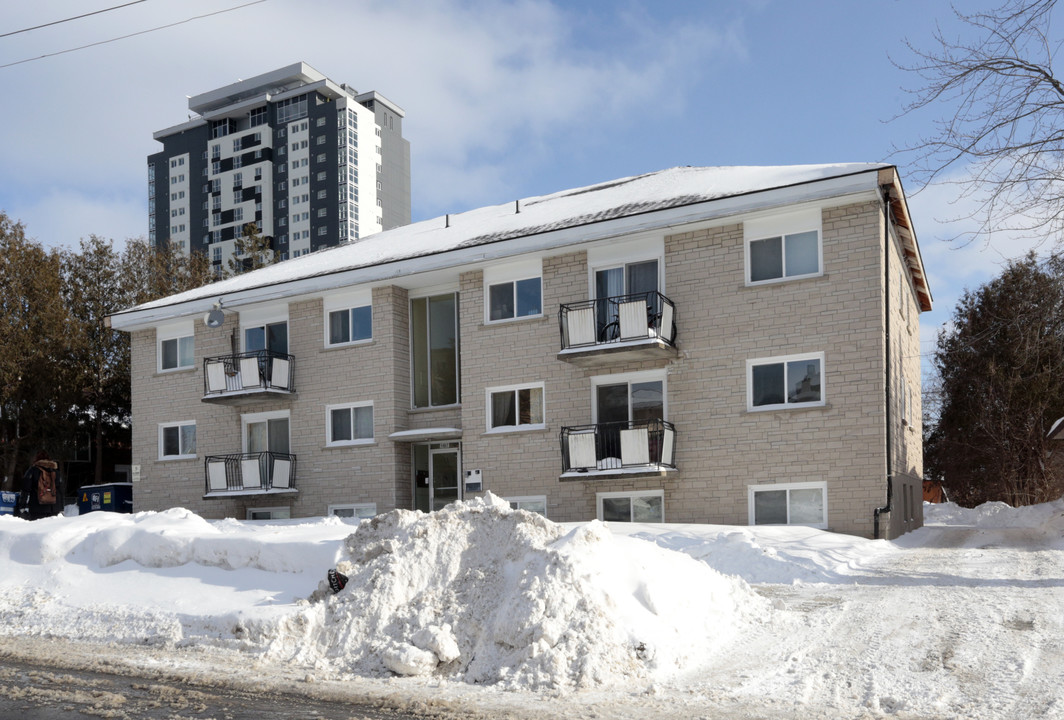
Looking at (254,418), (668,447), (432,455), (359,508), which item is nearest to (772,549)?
(668,447)

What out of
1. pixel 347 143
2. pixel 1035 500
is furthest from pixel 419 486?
pixel 347 143

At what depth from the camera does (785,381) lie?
17.8 meters

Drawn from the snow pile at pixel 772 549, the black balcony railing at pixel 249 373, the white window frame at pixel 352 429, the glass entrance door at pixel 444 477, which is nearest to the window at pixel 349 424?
the white window frame at pixel 352 429

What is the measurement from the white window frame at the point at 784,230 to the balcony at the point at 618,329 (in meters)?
1.90

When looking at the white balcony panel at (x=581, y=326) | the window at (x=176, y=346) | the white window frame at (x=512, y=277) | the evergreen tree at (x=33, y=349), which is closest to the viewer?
the white balcony panel at (x=581, y=326)

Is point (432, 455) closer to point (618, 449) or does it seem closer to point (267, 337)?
point (618, 449)

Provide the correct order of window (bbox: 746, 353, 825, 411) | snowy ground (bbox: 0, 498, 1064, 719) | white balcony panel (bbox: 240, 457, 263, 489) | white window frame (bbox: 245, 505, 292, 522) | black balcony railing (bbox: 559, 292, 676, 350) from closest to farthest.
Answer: snowy ground (bbox: 0, 498, 1064, 719) < window (bbox: 746, 353, 825, 411) < black balcony railing (bbox: 559, 292, 676, 350) < white balcony panel (bbox: 240, 457, 263, 489) < white window frame (bbox: 245, 505, 292, 522)

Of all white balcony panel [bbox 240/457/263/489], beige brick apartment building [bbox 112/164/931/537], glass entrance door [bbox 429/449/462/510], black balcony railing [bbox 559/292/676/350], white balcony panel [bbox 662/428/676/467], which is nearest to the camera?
beige brick apartment building [bbox 112/164/931/537]

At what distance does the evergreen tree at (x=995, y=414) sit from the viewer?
35.7 meters

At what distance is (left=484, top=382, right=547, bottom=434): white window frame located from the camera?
A: 2025 centimetres

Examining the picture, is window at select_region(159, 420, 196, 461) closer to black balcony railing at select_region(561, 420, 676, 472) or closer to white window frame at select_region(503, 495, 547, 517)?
white window frame at select_region(503, 495, 547, 517)

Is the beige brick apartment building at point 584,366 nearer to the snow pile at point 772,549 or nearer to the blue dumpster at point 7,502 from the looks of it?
the snow pile at point 772,549

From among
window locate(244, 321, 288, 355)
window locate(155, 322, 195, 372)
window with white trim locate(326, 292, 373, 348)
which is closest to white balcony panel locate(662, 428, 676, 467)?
window with white trim locate(326, 292, 373, 348)

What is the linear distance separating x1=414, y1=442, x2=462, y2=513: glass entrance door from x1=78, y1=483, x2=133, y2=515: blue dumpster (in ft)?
32.8
